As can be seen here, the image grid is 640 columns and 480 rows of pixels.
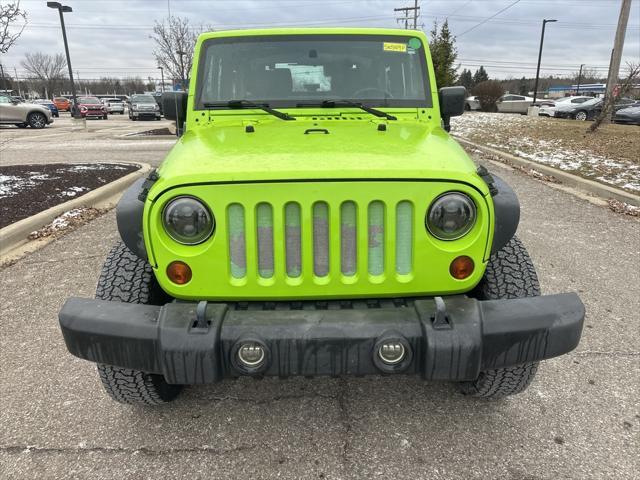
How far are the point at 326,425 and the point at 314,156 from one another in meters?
1.33

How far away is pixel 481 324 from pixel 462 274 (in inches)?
10.2

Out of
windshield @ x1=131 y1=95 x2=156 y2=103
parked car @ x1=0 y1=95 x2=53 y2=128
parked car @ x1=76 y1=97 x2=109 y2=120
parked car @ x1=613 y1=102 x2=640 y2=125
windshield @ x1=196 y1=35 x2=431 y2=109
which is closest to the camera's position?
windshield @ x1=196 y1=35 x2=431 y2=109

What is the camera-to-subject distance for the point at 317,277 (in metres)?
2.07

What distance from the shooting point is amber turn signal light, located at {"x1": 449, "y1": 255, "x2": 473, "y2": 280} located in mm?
2072

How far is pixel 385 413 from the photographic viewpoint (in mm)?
2568

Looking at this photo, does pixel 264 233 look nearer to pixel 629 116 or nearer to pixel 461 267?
pixel 461 267

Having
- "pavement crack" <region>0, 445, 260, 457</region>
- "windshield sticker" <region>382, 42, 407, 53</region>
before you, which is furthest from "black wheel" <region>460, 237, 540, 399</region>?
"windshield sticker" <region>382, 42, 407, 53</region>

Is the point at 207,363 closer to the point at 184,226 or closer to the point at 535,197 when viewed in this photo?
the point at 184,226

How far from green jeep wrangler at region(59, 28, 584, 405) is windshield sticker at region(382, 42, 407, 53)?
1.33m

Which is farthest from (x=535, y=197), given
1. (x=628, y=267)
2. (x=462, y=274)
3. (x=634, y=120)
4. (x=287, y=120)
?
(x=634, y=120)

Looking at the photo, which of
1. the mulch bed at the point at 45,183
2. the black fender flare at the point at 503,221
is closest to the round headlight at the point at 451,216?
the black fender flare at the point at 503,221

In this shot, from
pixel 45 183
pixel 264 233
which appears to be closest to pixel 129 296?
pixel 264 233

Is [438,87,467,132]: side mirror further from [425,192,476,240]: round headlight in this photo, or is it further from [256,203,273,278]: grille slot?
[256,203,273,278]: grille slot

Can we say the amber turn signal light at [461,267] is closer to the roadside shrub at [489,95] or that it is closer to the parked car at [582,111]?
the parked car at [582,111]
